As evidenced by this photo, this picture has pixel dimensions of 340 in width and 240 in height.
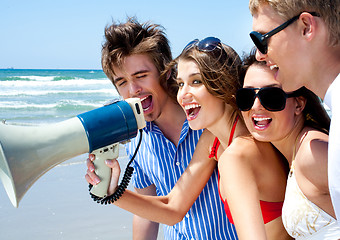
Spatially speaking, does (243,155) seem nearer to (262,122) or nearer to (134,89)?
(262,122)

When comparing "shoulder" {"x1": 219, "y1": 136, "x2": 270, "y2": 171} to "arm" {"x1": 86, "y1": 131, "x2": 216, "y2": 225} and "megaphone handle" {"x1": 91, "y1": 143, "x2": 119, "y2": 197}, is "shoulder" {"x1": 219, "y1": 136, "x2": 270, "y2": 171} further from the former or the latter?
"megaphone handle" {"x1": 91, "y1": 143, "x2": 119, "y2": 197}

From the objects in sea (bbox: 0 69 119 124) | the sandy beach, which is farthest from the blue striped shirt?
sea (bbox: 0 69 119 124)

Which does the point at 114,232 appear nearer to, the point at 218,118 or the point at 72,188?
the point at 72,188

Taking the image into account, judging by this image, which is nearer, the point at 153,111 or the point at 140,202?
the point at 140,202

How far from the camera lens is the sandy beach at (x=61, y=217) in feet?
13.7

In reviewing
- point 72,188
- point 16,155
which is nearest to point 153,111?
point 16,155

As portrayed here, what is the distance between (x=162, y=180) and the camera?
2809 mm

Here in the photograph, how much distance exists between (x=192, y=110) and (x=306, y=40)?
101 centimetres

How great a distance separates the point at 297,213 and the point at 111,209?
3262 mm

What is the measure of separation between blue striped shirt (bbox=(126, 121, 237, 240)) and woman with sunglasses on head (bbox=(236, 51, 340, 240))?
24.8 inches

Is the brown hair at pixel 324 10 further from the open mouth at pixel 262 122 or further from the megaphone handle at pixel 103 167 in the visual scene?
the megaphone handle at pixel 103 167

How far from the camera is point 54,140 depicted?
176cm

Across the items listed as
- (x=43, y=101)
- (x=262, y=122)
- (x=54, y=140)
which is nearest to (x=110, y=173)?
(x=54, y=140)

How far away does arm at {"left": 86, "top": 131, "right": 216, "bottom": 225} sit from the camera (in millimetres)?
2500
